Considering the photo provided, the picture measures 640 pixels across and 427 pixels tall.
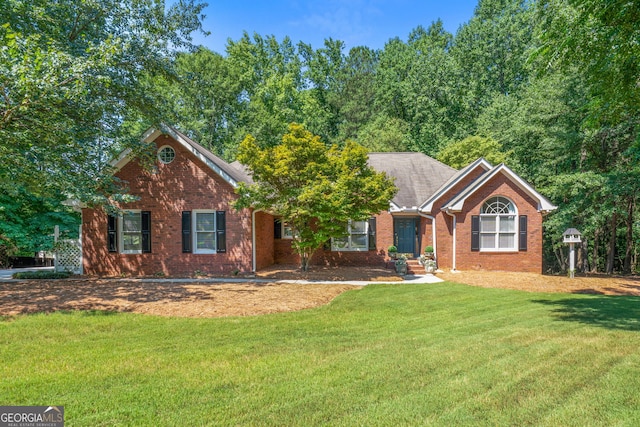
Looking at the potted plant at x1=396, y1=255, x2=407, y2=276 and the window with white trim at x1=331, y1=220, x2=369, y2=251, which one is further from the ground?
the window with white trim at x1=331, y1=220, x2=369, y2=251

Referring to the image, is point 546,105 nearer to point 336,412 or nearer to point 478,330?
point 478,330

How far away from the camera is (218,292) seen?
10055 mm

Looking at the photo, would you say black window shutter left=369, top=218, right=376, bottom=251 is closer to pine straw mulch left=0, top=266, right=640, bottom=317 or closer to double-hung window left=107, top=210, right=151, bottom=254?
pine straw mulch left=0, top=266, right=640, bottom=317

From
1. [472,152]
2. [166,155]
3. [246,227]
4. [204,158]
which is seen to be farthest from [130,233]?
[472,152]

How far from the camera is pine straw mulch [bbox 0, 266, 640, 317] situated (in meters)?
8.11

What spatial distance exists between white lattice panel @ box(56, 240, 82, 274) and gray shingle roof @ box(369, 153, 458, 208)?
46.3ft

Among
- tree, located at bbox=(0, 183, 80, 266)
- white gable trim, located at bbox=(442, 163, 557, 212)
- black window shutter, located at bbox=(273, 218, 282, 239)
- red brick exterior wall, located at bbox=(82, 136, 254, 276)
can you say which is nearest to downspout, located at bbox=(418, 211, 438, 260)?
white gable trim, located at bbox=(442, 163, 557, 212)

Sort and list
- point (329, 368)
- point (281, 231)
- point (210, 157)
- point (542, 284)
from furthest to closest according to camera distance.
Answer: point (281, 231)
point (210, 157)
point (542, 284)
point (329, 368)

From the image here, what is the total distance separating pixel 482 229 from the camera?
1538 cm

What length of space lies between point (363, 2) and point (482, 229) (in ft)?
44.6

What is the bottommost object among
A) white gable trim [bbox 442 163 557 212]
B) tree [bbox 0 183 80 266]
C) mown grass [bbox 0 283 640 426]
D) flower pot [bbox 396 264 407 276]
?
flower pot [bbox 396 264 407 276]

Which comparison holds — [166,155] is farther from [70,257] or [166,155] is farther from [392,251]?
[392,251]

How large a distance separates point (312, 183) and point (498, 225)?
8.87 meters

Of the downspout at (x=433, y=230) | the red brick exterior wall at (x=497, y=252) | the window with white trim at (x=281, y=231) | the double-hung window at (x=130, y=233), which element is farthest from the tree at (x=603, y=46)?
the double-hung window at (x=130, y=233)
